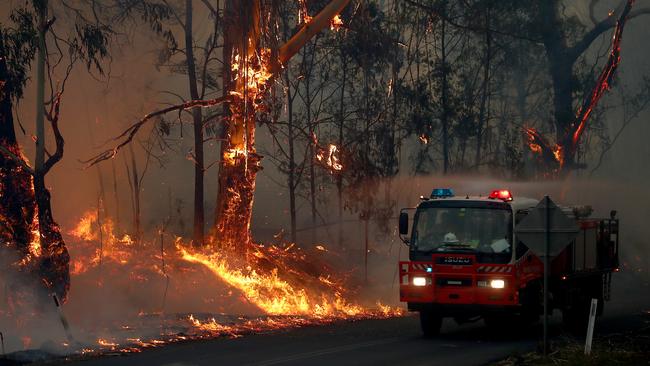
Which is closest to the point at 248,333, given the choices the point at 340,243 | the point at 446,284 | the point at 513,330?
the point at 446,284

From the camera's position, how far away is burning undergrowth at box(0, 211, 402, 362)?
17.2m

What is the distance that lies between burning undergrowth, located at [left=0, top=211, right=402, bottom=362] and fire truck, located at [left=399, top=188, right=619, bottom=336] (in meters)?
3.65

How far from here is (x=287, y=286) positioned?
2545 centimetres

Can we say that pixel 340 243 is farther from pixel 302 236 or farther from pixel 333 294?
pixel 333 294

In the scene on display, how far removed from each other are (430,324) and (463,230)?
6.68ft

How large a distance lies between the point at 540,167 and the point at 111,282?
1046 inches

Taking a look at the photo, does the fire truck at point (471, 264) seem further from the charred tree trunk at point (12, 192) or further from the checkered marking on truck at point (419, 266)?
the charred tree trunk at point (12, 192)

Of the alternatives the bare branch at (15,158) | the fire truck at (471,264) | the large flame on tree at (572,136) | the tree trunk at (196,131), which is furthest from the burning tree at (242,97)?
the large flame on tree at (572,136)

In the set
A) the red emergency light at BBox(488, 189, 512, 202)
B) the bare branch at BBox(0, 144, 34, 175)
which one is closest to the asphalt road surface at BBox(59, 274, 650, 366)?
the red emergency light at BBox(488, 189, 512, 202)

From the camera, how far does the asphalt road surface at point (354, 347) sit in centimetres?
1422

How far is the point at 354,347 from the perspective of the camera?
15992 mm

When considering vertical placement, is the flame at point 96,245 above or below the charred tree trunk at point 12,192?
below

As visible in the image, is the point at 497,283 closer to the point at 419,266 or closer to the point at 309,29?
the point at 419,266

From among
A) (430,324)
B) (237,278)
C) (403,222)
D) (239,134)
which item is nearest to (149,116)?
(239,134)
